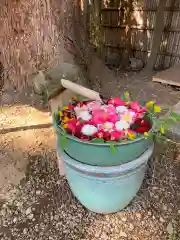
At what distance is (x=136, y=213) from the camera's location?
140 cm

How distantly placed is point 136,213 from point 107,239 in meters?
0.24

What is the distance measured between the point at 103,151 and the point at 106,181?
176 mm

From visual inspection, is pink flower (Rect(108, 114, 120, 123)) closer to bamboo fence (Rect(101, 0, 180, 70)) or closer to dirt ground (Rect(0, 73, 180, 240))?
dirt ground (Rect(0, 73, 180, 240))

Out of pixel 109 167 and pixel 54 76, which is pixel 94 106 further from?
pixel 54 76

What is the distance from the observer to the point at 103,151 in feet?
3.37

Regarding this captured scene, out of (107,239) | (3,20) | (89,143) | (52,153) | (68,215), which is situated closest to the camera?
(89,143)

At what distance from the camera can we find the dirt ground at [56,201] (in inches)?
51.5

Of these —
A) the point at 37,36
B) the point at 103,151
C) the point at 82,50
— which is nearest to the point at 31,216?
the point at 103,151

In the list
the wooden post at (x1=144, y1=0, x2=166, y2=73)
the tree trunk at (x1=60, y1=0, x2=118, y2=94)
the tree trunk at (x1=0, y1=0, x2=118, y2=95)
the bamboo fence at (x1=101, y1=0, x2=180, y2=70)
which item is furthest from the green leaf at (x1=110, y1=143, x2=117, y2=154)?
the bamboo fence at (x1=101, y1=0, x2=180, y2=70)

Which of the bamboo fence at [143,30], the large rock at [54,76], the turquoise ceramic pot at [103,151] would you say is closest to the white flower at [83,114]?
the turquoise ceramic pot at [103,151]

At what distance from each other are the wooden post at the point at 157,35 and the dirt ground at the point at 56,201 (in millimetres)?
2937

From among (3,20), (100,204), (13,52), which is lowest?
(100,204)

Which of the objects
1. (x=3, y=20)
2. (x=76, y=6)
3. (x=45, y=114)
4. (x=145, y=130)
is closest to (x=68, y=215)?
(x=145, y=130)

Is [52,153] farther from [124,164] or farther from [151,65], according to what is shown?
[151,65]
